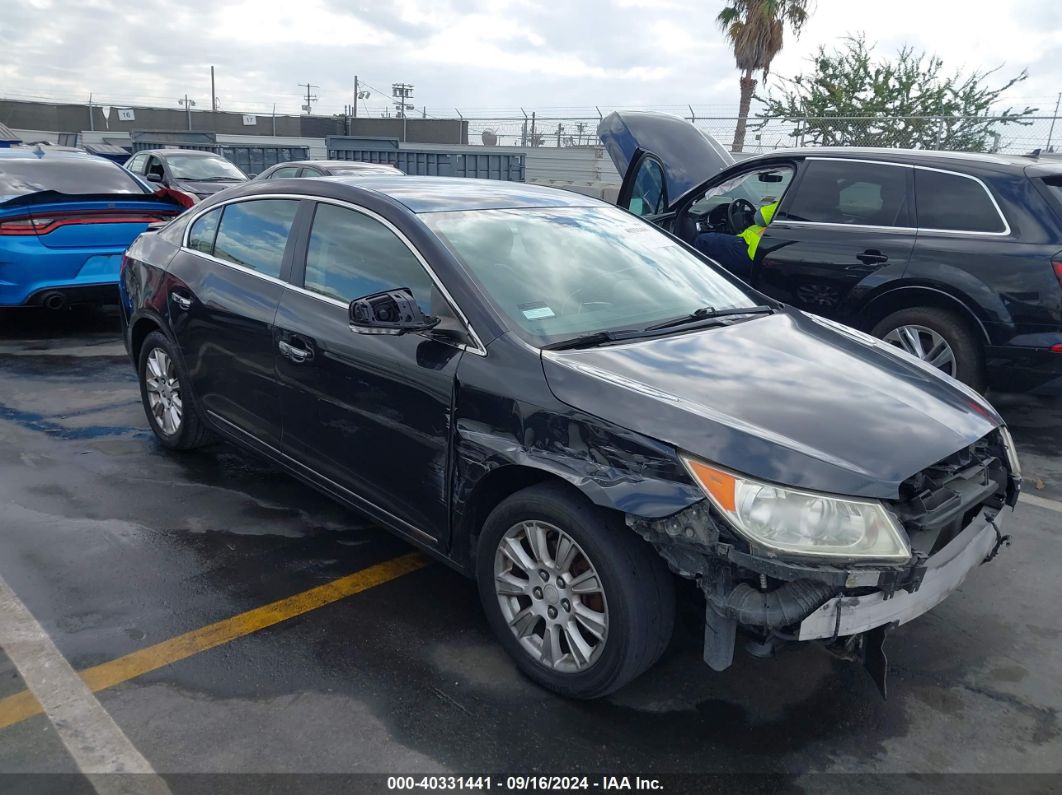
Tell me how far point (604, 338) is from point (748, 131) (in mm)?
16035

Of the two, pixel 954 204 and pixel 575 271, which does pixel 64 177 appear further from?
pixel 954 204

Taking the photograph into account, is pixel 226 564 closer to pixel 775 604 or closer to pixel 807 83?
pixel 775 604

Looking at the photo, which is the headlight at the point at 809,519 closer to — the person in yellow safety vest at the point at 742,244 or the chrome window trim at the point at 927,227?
the chrome window trim at the point at 927,227

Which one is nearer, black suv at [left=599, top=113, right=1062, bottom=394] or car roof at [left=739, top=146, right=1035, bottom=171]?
black suv at [left=599, top=113, right=1062, bottom=394]

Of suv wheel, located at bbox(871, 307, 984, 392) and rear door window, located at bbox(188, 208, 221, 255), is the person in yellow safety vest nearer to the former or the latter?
suv wheel, located at bbox(871, 307, 984, 392)

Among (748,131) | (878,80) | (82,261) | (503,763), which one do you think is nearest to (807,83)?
(878,80)

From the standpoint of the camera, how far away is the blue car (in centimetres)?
710

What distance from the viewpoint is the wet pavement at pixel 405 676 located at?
2.63 metres

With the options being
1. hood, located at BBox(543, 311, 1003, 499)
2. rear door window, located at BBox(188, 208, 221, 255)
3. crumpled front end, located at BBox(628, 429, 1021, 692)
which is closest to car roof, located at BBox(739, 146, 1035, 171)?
hood, located at BBox(543, 311, 1003, 499)

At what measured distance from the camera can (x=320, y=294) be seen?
144 inches

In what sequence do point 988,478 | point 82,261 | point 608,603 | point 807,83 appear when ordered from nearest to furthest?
point 608,603 → point 988,478 → point 82,261 → point 807,83

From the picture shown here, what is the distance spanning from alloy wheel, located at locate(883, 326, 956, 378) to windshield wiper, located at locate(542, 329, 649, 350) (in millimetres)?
3028

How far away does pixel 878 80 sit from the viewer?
19.0m

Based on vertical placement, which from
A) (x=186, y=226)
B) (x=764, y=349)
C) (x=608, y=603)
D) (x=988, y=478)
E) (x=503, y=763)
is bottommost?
(x=503, y=763)
